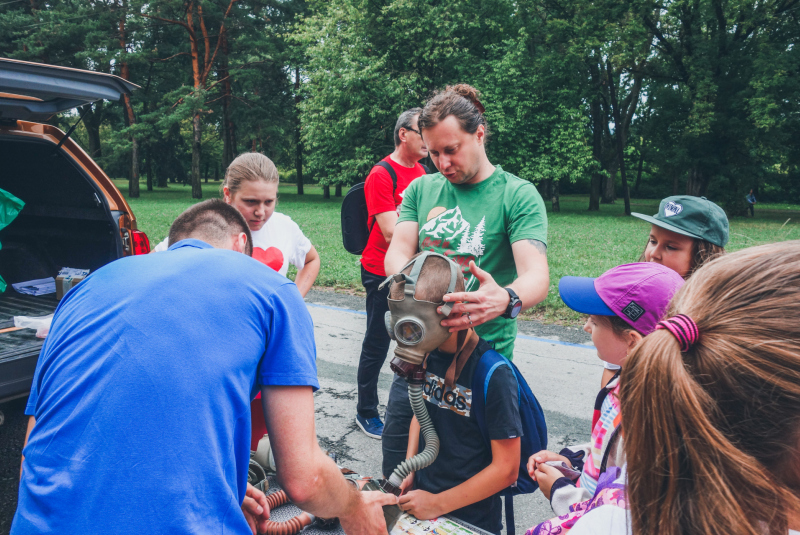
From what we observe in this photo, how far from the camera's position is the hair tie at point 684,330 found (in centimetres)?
82

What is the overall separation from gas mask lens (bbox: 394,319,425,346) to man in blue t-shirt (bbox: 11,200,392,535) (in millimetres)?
343

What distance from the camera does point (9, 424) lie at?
12.4 feet

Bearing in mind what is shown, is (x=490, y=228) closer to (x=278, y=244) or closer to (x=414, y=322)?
(x=414, y=322)

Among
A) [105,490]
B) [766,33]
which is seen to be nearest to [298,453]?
[105,490]

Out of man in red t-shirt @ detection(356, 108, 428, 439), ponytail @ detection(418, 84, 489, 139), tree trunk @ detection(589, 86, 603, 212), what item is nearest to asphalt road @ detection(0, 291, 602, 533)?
man in red t-shirt @ detection(356, 108, 428, 439)

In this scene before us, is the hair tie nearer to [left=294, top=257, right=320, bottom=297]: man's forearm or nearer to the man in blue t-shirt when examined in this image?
the man in blue t-shirt

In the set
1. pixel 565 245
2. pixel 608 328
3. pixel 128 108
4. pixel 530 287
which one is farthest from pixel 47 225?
pixel 128 108

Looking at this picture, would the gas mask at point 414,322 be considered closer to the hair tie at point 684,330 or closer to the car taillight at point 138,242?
the hair tie at point 684,330

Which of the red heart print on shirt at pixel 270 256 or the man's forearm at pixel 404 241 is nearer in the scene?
the man's forearm at pixel 404 241

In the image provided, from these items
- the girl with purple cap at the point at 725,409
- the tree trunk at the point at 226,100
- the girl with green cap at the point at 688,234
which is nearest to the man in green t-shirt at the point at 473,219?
the girl with green cap at the point at 688,234

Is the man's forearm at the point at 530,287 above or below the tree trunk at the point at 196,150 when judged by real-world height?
below

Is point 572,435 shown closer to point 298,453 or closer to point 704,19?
point 298,453

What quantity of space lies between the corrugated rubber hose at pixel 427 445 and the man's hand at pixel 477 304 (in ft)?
0.89

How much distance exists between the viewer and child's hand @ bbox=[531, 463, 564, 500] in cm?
Answer: 179
